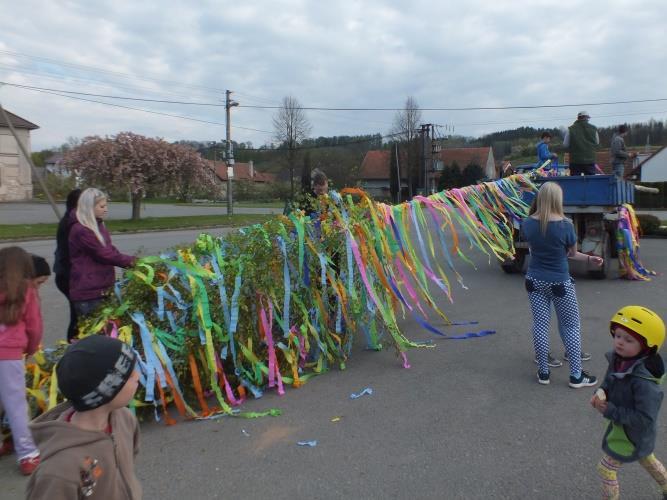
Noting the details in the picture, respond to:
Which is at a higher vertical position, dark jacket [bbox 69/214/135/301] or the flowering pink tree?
the flowering pink tree

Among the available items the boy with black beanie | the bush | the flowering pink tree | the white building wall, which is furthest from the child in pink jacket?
the white building wall

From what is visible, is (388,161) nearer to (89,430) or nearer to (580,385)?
(580,385)

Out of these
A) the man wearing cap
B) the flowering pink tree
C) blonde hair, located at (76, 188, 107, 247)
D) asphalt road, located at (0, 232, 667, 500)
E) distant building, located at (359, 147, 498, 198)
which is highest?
distant building, located at (359, 147, 498, 198)

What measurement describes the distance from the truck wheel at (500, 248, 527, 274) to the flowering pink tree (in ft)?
61.7

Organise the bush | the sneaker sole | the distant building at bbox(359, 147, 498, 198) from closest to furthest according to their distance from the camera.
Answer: the sneaker sole → the bush → the distant building at bbox(359, 147, 498, 198)

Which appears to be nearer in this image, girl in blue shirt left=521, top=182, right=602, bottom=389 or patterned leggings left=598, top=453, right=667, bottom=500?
patterned leggings left=598, top=453, right=667, bottom=500

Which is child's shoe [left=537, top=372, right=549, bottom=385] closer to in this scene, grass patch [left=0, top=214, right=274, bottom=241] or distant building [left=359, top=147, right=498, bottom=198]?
grass patch [left=0, top=214, right=274, bottom=241]

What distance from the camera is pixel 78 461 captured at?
5.29 ft

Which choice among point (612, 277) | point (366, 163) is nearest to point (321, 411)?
point (612, 277)

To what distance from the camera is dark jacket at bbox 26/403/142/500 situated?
1.55 metres

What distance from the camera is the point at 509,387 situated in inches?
176

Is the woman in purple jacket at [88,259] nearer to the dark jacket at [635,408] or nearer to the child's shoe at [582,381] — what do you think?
the dark jacket at [635,408]

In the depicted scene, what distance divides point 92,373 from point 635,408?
2.53 metres

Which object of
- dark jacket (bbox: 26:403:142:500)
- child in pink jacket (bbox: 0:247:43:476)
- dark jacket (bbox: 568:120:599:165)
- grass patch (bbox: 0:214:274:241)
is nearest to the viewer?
dark jacket (bbox: 26:403:142:500)
